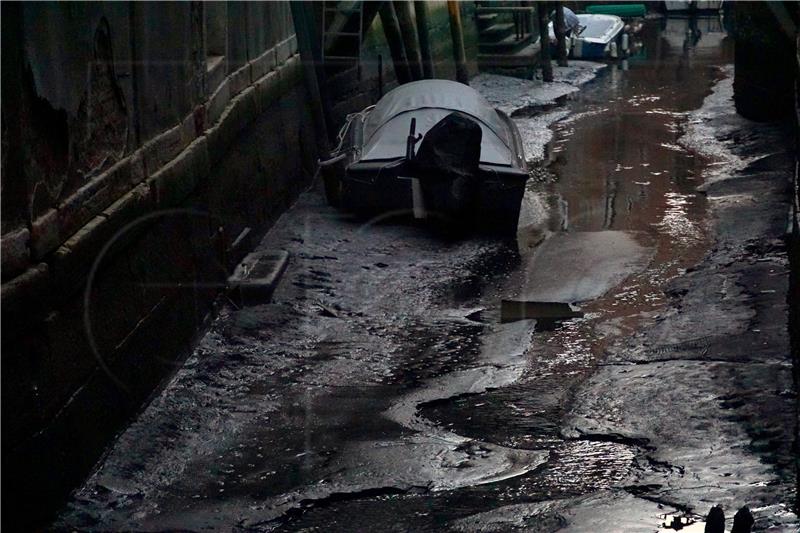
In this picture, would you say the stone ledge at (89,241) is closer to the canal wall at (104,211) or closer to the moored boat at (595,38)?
the canal wall at (104,211)

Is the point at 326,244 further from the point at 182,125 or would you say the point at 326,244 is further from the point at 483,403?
the point at 483,403

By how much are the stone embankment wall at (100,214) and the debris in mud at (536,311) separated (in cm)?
218

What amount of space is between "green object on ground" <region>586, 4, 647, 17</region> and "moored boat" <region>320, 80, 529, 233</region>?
72.1ft

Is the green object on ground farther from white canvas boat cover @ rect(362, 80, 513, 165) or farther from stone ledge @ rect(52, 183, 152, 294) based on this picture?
stone ledge @ rect(52, 183, 152, 294)

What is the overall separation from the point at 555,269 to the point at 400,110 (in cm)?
304

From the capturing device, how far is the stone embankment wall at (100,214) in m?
5.24

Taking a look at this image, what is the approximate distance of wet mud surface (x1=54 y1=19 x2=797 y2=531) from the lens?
19.4 ft

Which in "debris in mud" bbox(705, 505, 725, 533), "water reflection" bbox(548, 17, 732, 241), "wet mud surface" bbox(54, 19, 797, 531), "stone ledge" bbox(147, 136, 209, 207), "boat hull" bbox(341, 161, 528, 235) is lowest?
"water reflection" bbox(548, 17, 732, 241)

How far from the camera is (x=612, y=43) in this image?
97.2 feet

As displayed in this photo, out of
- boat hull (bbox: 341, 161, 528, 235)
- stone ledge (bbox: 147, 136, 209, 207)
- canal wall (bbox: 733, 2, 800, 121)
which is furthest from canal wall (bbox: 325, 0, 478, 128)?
stone ledge (bbox: 147, 136, 209, 207)

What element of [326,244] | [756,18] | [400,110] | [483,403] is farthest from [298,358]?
[756,18]

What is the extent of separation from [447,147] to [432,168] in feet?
0.78

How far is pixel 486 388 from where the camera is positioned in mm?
7723

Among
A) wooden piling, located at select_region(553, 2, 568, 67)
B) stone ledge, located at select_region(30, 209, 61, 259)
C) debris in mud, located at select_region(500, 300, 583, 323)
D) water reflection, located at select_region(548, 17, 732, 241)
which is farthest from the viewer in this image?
wooden piling, located at select_region(553, 2, 568, 67)
